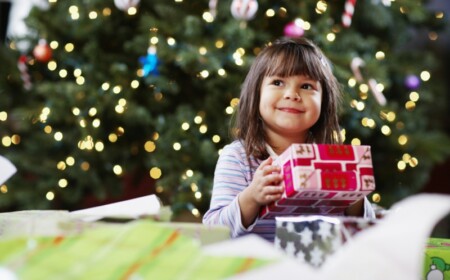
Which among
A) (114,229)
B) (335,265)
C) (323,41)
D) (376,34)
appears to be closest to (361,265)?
(335,265)

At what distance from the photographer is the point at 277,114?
1.08 meters

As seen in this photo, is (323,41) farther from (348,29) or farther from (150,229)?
(150,229)

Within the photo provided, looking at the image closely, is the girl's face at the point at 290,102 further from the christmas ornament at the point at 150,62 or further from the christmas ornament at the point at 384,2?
the christmas ornament at the point at 384,2

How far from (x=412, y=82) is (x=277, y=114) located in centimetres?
183

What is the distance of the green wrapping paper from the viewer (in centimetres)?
30

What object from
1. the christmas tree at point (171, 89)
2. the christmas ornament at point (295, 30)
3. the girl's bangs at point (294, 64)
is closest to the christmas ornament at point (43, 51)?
the christmas tree at point (171, 89)

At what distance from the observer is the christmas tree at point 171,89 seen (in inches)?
96.5

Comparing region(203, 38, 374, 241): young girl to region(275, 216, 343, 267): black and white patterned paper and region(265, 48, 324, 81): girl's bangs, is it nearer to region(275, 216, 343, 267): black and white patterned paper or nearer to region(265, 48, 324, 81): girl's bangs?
region(265, 48, 324, 81): girl's bangs

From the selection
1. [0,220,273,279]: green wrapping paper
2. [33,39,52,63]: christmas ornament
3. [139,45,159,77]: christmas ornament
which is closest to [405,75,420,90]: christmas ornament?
[139,45,159,77]: christmas ornament

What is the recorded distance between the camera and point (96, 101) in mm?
2523

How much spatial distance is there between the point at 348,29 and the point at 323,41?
9.7 inches

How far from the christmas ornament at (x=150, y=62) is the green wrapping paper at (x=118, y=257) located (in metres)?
2.17

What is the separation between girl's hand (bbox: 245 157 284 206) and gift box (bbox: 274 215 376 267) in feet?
0.86

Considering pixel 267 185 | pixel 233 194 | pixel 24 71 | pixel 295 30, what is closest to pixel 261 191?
pixel 267 185
